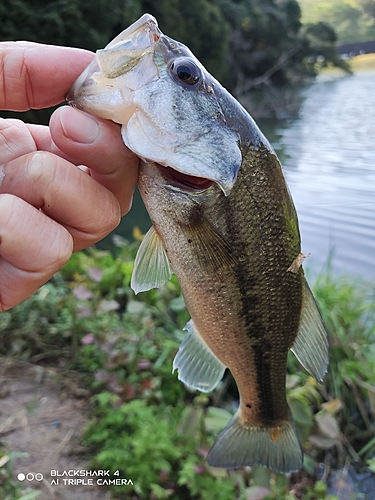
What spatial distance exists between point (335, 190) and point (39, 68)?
627 centimetres

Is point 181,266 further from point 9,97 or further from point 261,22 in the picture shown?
point 261,22

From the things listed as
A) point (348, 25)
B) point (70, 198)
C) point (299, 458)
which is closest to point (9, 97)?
point (70, 198)

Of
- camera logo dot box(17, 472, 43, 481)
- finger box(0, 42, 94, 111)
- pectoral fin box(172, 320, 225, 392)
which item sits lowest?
camera logo dot box(17, 472, 43, 481)

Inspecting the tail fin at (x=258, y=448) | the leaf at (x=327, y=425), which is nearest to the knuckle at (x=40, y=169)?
the tail fin at (x=258, y=448)

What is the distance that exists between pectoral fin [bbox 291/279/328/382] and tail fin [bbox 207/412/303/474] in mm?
361

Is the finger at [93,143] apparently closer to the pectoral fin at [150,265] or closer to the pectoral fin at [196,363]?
the pectoral fin at [150,265]

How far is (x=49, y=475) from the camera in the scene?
2.56 m

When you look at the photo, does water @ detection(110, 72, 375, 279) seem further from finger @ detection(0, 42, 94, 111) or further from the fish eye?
finger @ detection(0, 42, 94, 111)

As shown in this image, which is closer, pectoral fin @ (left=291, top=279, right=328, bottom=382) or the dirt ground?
pectoral fin @ (left=291, top=279, right=328, bottom=382)

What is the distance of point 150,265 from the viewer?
1534mm

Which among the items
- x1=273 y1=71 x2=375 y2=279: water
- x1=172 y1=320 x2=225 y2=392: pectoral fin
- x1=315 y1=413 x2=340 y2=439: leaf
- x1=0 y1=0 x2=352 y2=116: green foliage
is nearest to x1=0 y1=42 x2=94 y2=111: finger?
x1=172 y1=320 x2=225 y2=392: pectoral fin

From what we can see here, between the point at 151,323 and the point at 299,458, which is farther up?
the point at 299,458

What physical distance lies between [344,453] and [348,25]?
26074 mm

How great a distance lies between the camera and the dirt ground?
251cm
